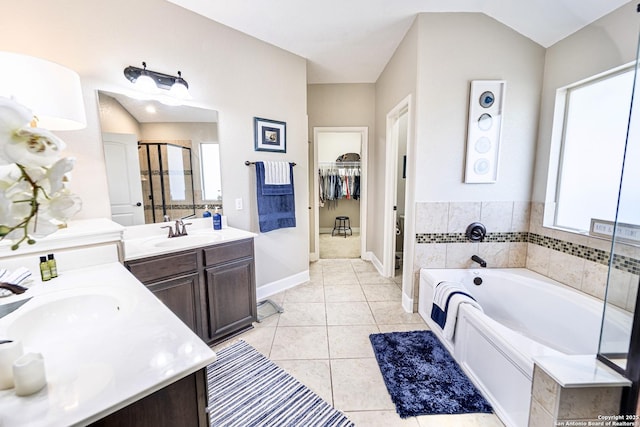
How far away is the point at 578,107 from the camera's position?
2.06 m

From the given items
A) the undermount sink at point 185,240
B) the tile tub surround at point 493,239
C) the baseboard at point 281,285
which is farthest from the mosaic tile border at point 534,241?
the undermount sink at point 185,240

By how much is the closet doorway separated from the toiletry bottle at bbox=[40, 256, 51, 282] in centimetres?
302

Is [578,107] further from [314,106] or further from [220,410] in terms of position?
[220,410]

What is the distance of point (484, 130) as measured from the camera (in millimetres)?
2236

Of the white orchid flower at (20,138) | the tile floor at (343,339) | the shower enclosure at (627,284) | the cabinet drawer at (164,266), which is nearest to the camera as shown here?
the white orchid flower at (20,138)

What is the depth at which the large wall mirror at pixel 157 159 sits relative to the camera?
6.14ft

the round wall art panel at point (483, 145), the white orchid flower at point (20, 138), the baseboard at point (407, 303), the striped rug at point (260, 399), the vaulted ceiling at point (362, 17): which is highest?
the vaulted ceiling at point (362, 17)

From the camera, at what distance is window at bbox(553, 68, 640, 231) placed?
5.92 ft

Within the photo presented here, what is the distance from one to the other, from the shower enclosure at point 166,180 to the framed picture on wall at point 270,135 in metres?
0.70

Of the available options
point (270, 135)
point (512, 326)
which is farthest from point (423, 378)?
point (270, 135)

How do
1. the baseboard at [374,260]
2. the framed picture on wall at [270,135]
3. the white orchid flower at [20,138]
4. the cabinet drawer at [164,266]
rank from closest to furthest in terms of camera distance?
1. the white orchid flower at [20,138]
2. the cabinet drawer at [164,266]
3. the framed picture on wall at [270,135]
4. the baseboard at [374,260]

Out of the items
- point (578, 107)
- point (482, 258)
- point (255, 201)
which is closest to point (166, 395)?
point (255, 201)

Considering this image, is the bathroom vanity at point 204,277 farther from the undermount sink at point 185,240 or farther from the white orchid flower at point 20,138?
the white orchid flower at point 20,138

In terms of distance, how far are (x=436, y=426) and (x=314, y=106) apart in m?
3.77
